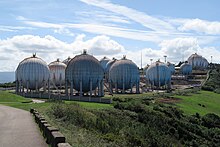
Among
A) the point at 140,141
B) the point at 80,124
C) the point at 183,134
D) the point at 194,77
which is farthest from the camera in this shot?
the point at 194,77

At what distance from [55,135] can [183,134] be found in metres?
27.4

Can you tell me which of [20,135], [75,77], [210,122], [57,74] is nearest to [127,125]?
[20,135]

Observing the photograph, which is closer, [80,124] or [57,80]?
[80,124]

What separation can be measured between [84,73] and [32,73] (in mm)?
12447

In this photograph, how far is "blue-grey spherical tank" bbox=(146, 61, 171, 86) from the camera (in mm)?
108375

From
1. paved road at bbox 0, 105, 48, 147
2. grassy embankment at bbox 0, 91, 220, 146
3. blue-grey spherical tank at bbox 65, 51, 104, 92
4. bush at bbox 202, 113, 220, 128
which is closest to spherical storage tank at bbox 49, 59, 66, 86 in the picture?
blue-grey spherical tank at bbox 65, 51, 104, 92

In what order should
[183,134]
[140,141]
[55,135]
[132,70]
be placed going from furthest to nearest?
[132,70] < [183,134] < [140,141] < [55,135]

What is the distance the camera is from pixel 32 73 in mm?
76250

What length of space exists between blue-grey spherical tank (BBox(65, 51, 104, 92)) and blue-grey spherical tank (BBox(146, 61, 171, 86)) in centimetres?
3774

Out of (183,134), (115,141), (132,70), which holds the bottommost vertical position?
(183,134)

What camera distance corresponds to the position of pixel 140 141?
2245 cm

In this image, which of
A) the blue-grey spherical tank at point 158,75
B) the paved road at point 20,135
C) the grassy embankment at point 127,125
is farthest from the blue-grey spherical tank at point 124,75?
the paved road at point 20,135

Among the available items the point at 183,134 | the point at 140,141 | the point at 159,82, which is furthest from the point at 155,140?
the point at 159,82

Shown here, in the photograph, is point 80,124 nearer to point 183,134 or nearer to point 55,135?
point 55,135
